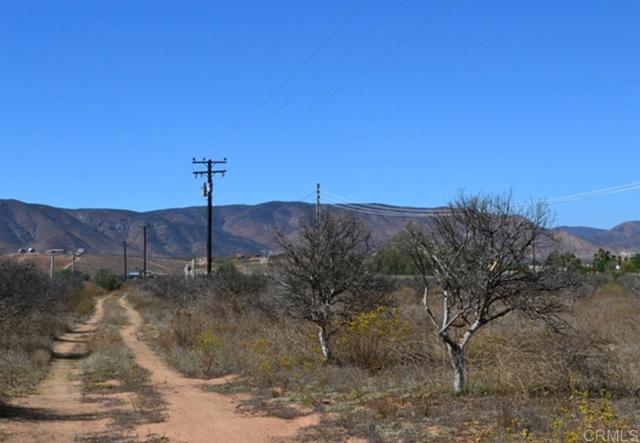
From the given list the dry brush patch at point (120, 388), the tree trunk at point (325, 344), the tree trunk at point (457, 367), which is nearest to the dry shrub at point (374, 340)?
the tree trunk at point (325, 344)

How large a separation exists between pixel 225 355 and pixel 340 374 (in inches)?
230

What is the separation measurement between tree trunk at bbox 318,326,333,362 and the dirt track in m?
2.82

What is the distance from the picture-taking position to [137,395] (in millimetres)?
18219

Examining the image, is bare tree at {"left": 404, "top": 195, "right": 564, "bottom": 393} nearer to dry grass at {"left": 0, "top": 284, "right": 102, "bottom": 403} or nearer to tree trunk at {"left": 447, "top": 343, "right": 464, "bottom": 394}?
tree trunk at {"left": 447, "top": 343, "right": 464, "bottom": 394}

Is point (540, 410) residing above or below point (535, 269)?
below

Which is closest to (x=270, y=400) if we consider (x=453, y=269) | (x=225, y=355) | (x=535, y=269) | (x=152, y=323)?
(x=453, y=269)

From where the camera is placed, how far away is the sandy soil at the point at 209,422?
42.2ft

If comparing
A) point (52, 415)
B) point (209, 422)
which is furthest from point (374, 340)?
point (52, 415)

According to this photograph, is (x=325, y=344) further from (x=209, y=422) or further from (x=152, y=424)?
(x=152, y=424)

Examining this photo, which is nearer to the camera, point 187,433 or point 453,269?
point 187,433

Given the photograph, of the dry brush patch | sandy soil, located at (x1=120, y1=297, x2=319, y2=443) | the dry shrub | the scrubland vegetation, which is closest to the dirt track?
sandy soil, located at (x1=120, y1=297, x2=319, y2=443)

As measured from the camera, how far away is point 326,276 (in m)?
22.5

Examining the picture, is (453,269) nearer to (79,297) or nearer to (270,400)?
(270,400)

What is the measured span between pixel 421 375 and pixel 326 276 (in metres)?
5.99
